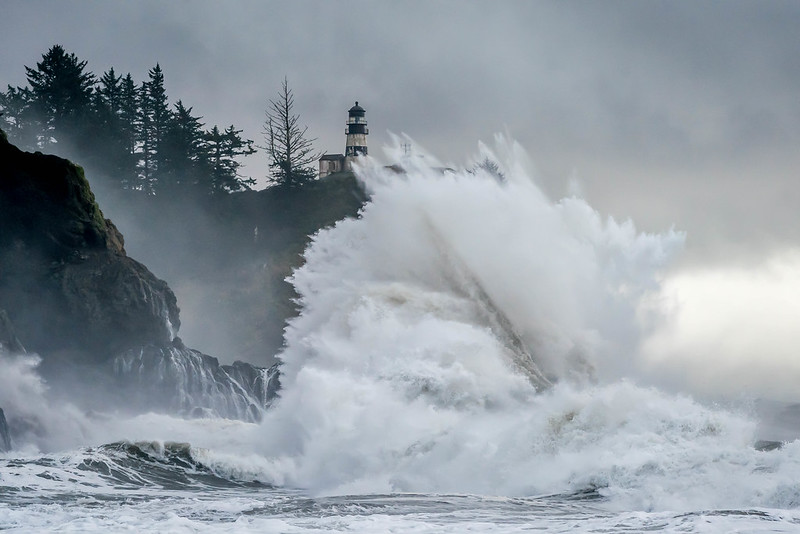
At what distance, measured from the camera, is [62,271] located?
43000mm

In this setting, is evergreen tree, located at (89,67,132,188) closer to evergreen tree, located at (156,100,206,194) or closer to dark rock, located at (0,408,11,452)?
evergreen tree, located at (156,100,206,194)

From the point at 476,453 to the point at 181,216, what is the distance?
43.3 metres

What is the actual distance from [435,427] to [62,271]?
17.3 m

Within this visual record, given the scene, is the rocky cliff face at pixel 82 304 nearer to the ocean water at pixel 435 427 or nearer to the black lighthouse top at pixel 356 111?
the ocean water at pixel 435 427

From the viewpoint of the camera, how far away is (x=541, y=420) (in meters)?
28.9

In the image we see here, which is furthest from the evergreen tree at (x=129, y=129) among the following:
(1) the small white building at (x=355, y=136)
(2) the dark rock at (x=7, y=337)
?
(2) the dark rock at (x=7, y=337)

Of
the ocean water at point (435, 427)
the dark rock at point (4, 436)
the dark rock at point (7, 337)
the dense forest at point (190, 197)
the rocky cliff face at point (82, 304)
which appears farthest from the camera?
the dense forest at point (190, 197)

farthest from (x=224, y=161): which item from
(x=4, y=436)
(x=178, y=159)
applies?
(x=4, y=436)

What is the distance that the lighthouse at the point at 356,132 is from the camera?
82125 mm

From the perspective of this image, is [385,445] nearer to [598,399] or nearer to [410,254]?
[598,399]

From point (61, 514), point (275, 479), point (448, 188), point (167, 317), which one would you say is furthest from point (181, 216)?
point (61, 514)

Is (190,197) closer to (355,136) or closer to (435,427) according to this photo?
(355,136)

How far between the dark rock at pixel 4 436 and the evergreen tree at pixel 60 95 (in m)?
34.7

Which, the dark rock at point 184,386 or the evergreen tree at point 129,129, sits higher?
the evergreen tree at point 129,129
